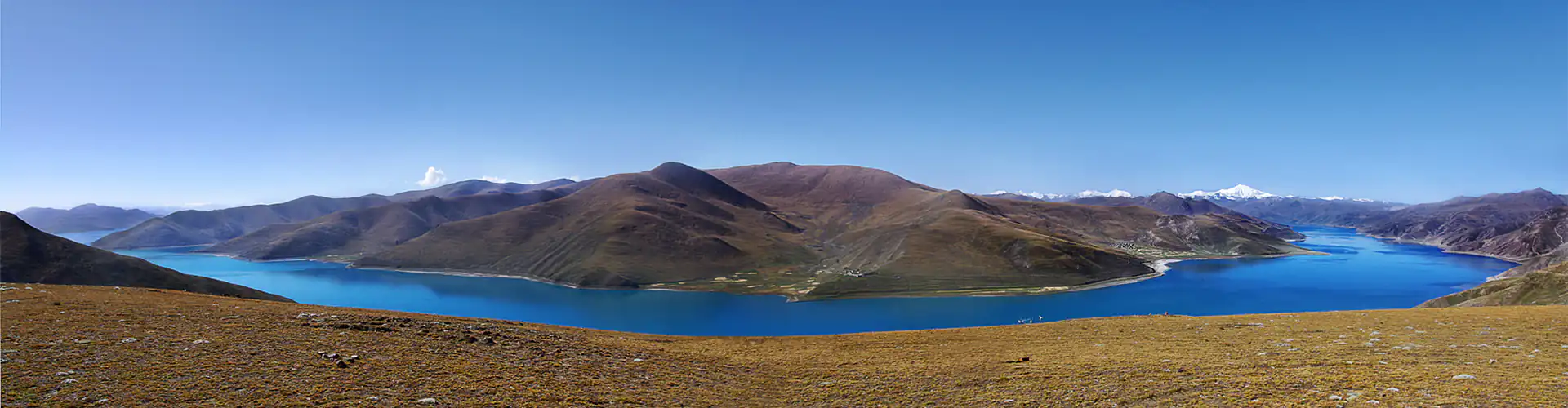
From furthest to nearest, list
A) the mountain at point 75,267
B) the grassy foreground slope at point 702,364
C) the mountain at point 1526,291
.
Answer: the mountain at point 75,267
the mountain at point 1526,291
the grassy foreground slope at point 702,364

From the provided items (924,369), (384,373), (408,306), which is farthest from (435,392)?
(408,306)

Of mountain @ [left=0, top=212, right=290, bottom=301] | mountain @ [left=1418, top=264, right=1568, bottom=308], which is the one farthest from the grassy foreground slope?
mountain @ [left=0, top=212, right=290, bottom=301]

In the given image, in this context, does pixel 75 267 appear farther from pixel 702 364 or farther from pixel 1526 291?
pixel 1526 291

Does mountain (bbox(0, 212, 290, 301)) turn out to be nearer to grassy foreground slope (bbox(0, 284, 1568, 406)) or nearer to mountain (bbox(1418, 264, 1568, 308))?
grassy foreground slope (bbox(0, 284, 1568, 406))

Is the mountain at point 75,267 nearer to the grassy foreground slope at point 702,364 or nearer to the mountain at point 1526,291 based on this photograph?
the grassy foreground slope at point 702,364

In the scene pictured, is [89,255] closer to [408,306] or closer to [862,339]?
[408,306]

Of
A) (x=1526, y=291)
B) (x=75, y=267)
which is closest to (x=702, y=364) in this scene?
(x=1526, y=291)

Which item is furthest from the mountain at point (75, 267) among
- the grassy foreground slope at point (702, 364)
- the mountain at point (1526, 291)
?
the mountain at point (1526, 291)

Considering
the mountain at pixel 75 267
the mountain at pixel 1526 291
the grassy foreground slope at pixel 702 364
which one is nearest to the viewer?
the grassy foreground slope at pixel 702 364
